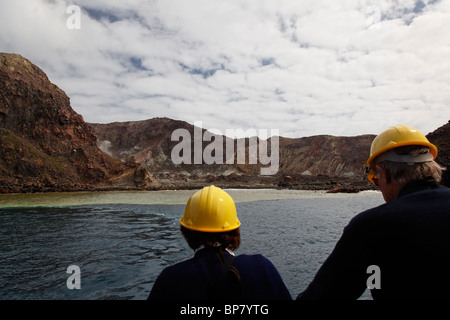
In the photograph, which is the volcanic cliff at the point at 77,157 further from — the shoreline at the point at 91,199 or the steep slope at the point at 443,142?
the shoreline at the point at 91,199

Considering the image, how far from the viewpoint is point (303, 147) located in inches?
5074

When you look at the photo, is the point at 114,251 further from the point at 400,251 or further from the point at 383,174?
the point at 400,251

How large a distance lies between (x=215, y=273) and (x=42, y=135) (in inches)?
2746

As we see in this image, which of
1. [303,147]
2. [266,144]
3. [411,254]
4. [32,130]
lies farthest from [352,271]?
[266,144]

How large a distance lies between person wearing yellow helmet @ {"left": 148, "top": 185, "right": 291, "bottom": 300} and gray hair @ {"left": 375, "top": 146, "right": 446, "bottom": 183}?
1188mm

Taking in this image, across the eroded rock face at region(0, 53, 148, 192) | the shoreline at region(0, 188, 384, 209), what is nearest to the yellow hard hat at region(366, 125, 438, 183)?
the shoreline at region(0, 188, 384, 209)

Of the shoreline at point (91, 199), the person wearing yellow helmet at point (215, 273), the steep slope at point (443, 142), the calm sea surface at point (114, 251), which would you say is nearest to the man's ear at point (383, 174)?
the person wearing yellow helmet at point (215, 273)

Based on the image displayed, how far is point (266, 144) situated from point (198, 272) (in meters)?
143

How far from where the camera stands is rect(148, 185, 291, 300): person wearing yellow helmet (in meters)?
1.70

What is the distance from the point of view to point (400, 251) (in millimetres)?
1666

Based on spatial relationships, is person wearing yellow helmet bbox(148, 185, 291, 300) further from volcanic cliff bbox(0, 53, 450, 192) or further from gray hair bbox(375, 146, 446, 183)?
volcanic cliff bbox(0, 53, 450, 192)

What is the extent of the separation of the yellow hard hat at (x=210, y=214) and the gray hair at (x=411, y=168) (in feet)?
4.12

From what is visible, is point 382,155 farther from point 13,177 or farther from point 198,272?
point 13,177

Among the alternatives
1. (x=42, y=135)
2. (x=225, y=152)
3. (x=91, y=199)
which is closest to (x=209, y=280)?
(x=91, y=199)
